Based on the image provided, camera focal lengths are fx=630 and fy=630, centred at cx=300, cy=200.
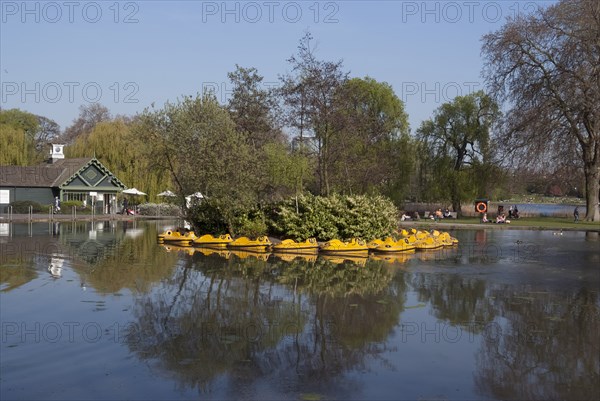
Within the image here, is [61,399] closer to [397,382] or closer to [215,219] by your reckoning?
[397,382]

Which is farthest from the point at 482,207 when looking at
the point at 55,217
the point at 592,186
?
the point at 55,217

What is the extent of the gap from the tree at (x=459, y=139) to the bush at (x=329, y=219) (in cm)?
3154

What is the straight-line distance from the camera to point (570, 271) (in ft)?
66.9

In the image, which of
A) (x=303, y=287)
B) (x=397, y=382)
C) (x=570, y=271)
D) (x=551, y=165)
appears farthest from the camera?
(x=551, y=165)

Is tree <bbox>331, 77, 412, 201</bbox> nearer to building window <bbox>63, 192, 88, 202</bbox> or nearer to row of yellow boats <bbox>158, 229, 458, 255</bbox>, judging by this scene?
row of yellow boats <bbox>158, 229, 458, 255</bbox>

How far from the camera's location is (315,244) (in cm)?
2562

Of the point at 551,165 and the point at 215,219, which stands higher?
the point at 551,165

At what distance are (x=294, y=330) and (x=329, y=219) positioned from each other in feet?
54.1

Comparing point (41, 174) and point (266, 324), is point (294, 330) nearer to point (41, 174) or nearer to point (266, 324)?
point (266, 324)

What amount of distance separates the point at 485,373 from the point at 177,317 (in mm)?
6048

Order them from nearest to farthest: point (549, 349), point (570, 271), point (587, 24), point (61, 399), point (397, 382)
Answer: point (61, 399), point (397, 382), point (549, 349), point (570, 271), point (587, 24)

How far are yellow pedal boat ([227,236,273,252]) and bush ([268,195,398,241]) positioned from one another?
2.07 metres

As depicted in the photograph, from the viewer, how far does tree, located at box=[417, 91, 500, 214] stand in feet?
192

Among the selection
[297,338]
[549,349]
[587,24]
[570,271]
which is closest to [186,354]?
[297,338]
